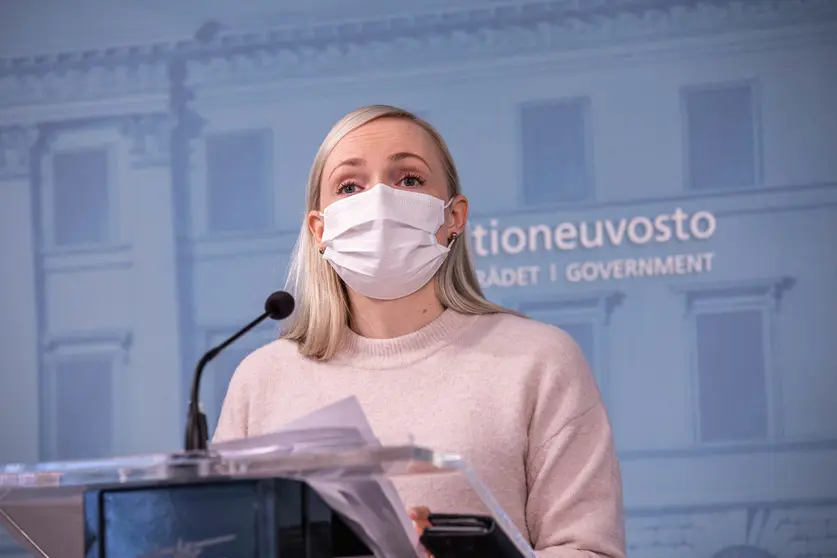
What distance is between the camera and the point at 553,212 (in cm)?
340

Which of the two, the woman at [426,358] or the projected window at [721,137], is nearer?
the woman at [426,358]

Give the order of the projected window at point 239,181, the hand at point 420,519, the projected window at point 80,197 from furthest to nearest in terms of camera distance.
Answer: the projected window at point 80,197 → the projected window at point 239,181 → the hand at point 420,519

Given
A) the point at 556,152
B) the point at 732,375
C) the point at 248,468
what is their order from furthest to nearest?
the point at 556,152 < the point at 732,375 < the point at 248,468

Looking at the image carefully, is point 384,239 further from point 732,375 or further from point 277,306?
point 732,375

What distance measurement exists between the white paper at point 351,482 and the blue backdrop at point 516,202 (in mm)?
1997

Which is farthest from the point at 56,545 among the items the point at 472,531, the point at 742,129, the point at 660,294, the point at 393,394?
the point at 742,129

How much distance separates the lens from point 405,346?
87.7 inches

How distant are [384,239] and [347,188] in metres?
0.14

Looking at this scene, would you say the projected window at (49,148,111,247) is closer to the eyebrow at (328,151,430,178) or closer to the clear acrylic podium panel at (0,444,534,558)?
the eyebrow at (328,151,430,178)

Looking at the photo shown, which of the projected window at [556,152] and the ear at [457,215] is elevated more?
the projected window at [556,152]

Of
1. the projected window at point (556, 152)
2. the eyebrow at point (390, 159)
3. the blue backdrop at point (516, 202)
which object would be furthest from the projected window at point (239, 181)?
the eyebrow at point (390, 159)

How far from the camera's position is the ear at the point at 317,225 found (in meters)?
2.29

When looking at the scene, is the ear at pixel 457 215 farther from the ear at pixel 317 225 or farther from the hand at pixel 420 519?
the hand at pixel 420 519

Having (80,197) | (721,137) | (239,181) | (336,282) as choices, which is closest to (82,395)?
(80,197)
